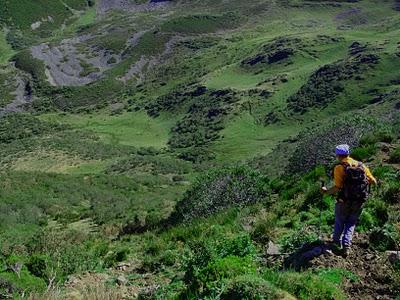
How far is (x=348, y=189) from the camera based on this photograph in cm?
929

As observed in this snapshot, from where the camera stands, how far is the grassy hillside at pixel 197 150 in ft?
32.1

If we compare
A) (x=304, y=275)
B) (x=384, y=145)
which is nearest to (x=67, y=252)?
(x=304, y=275)

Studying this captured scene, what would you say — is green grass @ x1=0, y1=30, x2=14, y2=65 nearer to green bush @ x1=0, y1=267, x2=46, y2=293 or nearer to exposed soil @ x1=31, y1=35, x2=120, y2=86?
exposed soil @ x1=31, y1=35, x2=120, y2=86

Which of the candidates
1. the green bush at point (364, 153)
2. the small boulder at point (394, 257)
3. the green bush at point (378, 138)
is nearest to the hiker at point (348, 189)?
the small boulder at point (394, 257)

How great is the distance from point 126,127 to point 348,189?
9679 centimetres

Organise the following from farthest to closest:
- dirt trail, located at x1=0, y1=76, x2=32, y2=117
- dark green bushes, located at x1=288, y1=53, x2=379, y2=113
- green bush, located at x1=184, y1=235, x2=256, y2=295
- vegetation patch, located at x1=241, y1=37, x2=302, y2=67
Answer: vegetation patch, located at x1=241, y1=37, x2=302, y2=67, dirt trail, located at x1=0, y1=76, x2=32, y2=117, dark green bushes, located at x1=288, y1=53, x2=379, y2=113, green bush, located at x1=184, y1=235, x2=256, y2=295

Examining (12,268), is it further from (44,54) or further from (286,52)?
(44,54)

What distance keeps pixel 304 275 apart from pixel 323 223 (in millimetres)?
4835

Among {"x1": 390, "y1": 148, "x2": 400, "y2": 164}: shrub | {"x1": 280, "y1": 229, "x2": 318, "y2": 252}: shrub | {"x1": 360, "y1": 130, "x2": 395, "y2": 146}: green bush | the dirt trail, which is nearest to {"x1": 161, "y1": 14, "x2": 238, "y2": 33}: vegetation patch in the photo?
the dirt trail

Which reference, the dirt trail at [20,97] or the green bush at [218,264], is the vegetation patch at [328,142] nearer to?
the green bush at [218,264]

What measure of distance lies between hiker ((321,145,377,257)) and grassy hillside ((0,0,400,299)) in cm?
56

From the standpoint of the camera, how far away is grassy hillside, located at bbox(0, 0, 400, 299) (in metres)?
9.77

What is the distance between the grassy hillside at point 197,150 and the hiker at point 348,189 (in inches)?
22.2

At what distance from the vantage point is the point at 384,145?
64.5 feet
